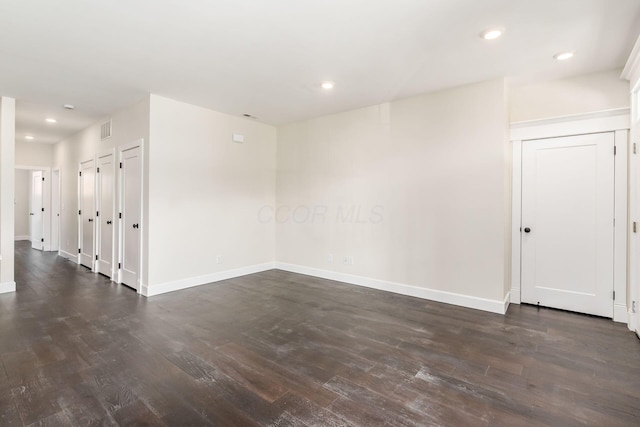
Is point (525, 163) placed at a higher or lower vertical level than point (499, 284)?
higher

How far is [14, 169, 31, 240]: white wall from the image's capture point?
9.75 m

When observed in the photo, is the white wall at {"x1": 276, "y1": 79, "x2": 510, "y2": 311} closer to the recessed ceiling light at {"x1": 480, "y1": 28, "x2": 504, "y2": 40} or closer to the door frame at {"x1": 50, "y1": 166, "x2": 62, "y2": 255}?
the recessed ceiling light at {"x1": 480, "y1": 28, "x2": 504, "y2": 40}

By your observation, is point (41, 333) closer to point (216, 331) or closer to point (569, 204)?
point (216, 331)

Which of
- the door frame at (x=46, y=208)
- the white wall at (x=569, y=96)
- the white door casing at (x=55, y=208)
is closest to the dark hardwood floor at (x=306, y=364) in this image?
the white wall at (x=569, y=96)

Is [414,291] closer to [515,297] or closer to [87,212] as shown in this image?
[515,297]

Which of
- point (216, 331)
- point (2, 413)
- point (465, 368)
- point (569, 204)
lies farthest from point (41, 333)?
point (569, 204)

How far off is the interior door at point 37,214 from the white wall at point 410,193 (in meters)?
7.27

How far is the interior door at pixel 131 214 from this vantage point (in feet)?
14.6

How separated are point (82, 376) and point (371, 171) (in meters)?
3.98

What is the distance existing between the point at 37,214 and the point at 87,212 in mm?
4326

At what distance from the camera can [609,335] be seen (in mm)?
3006

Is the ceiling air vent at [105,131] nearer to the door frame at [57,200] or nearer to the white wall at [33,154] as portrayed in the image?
the door frame at [57,200]

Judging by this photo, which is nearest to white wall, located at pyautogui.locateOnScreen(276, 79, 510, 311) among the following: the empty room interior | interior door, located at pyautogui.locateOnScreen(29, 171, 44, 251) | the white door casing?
the empty room interior

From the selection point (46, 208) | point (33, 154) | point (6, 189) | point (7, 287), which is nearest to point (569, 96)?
point (6, 189)
